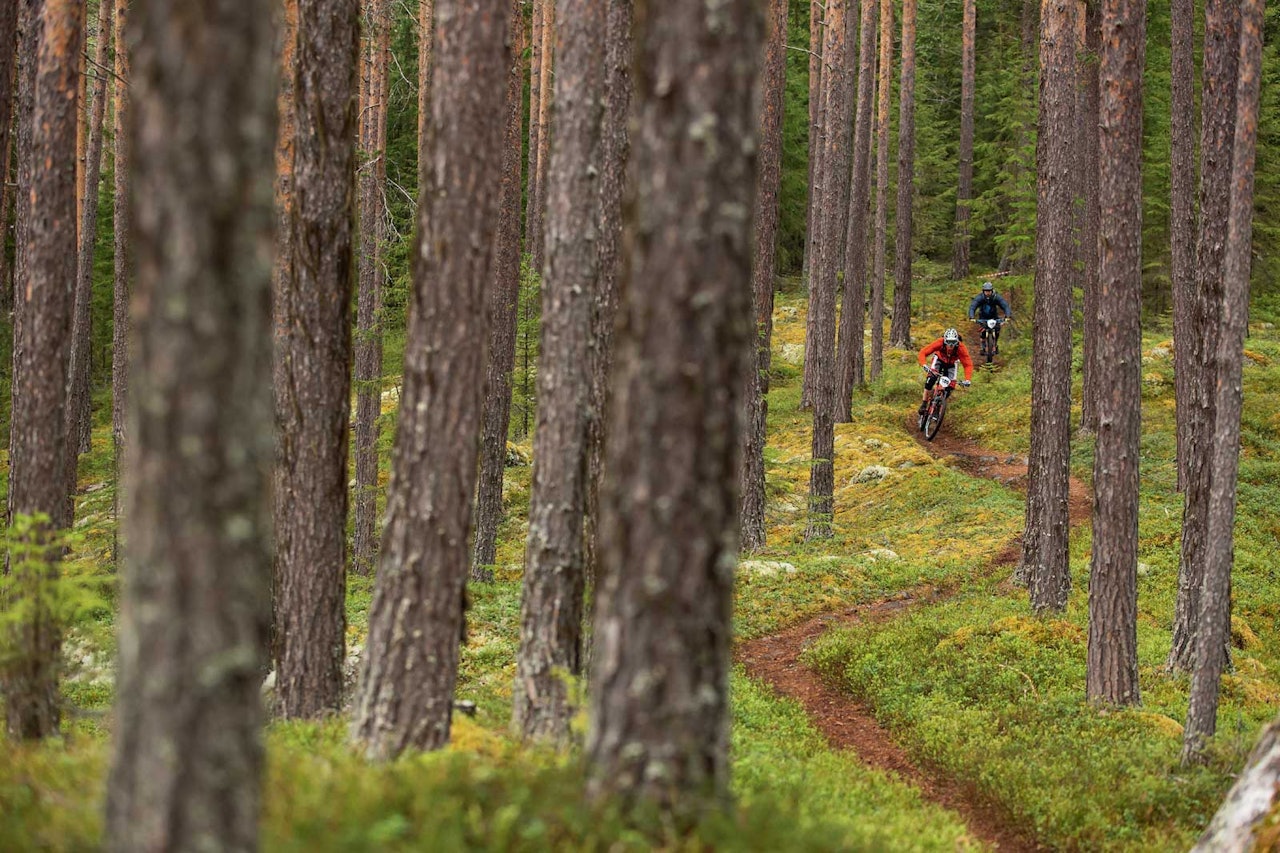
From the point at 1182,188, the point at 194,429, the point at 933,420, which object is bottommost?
the point at 933,420

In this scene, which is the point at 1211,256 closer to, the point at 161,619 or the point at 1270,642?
the point at 1270,642

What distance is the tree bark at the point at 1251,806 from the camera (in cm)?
623

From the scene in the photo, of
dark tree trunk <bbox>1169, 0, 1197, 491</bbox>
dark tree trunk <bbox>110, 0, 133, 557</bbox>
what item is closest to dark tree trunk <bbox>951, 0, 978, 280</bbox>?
dark tree trunk <bbox>1169, 0, 1197, 491</bbox>

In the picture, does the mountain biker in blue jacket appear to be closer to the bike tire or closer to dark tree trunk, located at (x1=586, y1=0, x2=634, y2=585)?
the bike tire

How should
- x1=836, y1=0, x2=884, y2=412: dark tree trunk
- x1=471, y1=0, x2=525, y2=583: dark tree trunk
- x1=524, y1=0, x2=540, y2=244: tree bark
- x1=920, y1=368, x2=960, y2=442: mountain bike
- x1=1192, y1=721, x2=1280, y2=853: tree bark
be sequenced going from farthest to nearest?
1. x1=524, y1=0, x2=540, y2=244: tree bark
2. x1=836, y1=0, x2=884, y2=412: dark tree trunk
3. x1=920, y1=368, x2=960, y2=442: mountain bike
4. x1=471, y1=0, x2=525, y2=583: dark tree trunk
5. x1=1192, y1=721, x2=1280, y2=853: tree bark

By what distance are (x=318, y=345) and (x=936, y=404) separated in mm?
20569

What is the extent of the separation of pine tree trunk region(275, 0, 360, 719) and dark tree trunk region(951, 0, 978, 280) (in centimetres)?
2780

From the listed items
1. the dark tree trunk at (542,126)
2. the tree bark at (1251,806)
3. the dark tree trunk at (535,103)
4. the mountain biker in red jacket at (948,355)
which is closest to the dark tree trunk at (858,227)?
the mountain biker in red jacket at (948,355)

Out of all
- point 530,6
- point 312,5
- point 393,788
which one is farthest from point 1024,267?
point 393,788

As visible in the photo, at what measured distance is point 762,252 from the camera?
18.4 m

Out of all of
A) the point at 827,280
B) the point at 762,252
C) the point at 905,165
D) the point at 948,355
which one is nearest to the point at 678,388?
the point at 762,252

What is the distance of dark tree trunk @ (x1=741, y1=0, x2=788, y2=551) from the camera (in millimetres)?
17469

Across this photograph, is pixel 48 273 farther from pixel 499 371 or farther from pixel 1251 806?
pixel 499 371

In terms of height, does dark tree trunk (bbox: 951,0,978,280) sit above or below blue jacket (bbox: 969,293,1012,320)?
above
